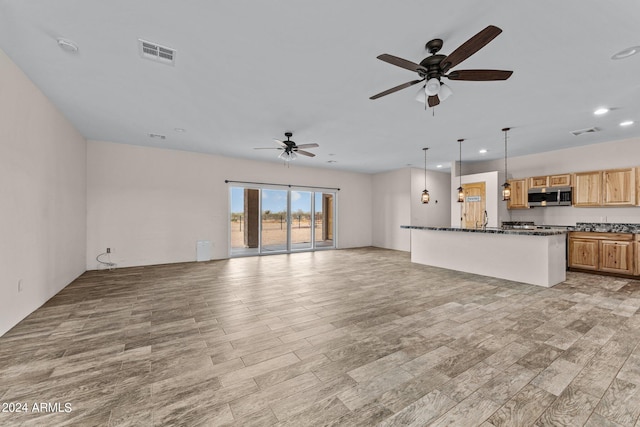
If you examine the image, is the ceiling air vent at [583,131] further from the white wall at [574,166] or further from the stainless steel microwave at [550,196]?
the stainless steel microwave at [550,196]

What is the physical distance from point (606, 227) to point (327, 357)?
7044mm

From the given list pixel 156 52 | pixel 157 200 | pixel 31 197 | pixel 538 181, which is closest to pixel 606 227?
pixel 538 181

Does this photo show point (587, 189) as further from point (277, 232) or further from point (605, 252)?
point (277, 232)

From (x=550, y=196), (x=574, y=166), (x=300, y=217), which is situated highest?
(x=574, y=166)

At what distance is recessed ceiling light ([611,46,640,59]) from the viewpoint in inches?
102

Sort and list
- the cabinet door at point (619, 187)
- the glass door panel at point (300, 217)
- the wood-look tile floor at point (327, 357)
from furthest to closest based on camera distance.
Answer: the glass door panel at point (300, 217) < the cabinet door at point (619, 187) < the wood-look tile floor at point (327, 357)

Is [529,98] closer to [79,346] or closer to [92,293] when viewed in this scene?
[79,346]

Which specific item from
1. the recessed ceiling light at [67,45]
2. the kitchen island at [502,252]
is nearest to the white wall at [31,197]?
the recessed ceiling light at [67,45]

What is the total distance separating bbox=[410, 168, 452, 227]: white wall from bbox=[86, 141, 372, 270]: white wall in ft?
15.4

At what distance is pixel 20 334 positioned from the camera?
276cm

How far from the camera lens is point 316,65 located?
115 inches

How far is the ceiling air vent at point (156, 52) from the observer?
2.57 meters

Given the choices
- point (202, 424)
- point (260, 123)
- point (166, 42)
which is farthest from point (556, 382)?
point (260, 123)

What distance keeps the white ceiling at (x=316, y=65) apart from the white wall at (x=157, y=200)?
1103 mm
